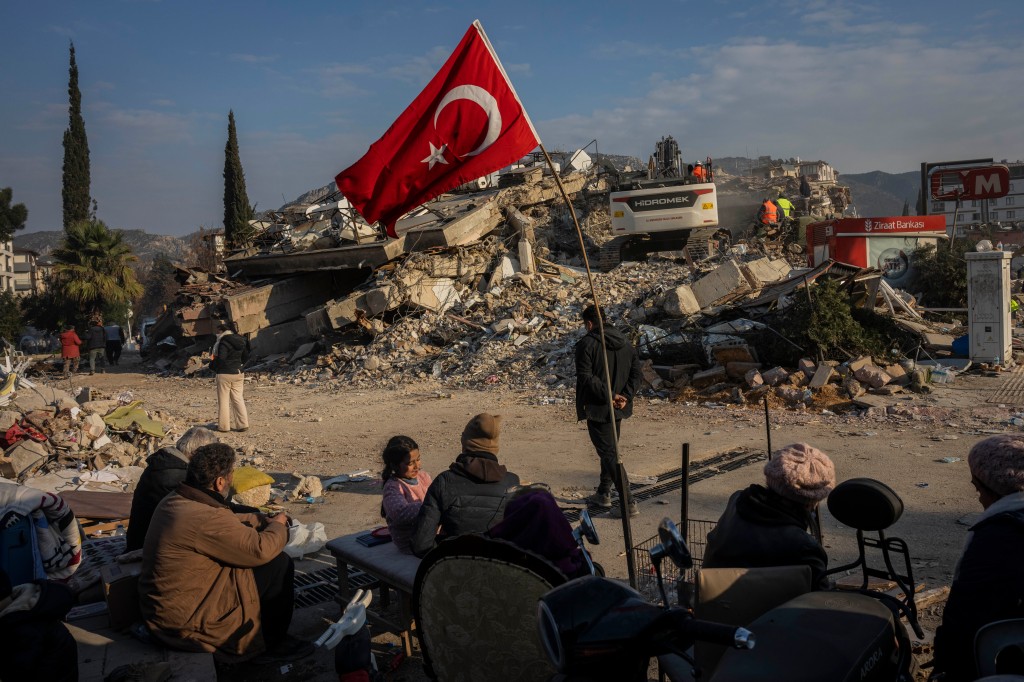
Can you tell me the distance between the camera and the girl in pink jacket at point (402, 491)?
4.38m

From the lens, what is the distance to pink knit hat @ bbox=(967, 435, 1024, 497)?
271 centimetres

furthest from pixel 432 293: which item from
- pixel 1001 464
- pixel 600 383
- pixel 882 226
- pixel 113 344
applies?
pixel 1001 464

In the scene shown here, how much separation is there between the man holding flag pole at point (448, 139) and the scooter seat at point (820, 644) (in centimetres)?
253

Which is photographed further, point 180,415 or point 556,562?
point 180,415

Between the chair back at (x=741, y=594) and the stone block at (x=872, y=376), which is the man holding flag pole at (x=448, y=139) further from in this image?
the stone block at (x=872, y=376)

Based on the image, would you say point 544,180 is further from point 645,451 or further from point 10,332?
point 10,332

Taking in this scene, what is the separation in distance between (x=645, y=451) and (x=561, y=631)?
7.01m

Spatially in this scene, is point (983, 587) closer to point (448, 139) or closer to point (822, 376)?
point (448, 139)

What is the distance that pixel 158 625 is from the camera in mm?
3865

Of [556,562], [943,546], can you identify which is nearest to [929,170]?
[943,546]

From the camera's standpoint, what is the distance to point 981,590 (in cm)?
235

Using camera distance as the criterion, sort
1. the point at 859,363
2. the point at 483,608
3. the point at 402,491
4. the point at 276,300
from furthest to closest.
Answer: the point at 276,300
the point at 859,363
the point at 402,491
the point at 483,608

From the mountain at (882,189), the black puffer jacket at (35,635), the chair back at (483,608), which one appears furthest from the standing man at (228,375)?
the mountain at (882,189)

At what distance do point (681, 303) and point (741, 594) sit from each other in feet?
38.0
